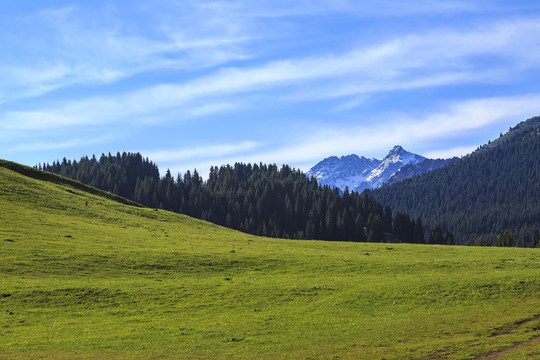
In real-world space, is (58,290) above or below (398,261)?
below

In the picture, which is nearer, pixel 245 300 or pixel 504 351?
pixel 504 351

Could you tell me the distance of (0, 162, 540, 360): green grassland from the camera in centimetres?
2830

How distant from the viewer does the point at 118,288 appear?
4294cm

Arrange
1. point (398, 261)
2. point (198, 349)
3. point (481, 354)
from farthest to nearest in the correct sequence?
point (398, 261) → point (198, 349) → point (481, 354)

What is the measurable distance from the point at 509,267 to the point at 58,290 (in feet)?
160

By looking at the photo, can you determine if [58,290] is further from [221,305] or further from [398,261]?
[398,261]

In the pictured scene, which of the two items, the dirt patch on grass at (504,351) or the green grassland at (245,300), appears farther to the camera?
the green grassland at (245,300)

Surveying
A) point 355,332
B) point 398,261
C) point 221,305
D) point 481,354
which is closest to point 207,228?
point 398,261

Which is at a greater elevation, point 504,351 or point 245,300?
point 504,351

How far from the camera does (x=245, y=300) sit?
4081 cm

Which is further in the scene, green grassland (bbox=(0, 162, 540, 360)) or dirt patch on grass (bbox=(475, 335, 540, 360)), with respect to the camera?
green grassland (bbox=(0, 162, 540, 360))

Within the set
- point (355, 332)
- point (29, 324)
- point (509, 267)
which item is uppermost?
point (509, 267)

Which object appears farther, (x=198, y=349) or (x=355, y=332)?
(x=355, y=332)

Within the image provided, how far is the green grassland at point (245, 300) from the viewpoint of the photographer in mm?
28297
